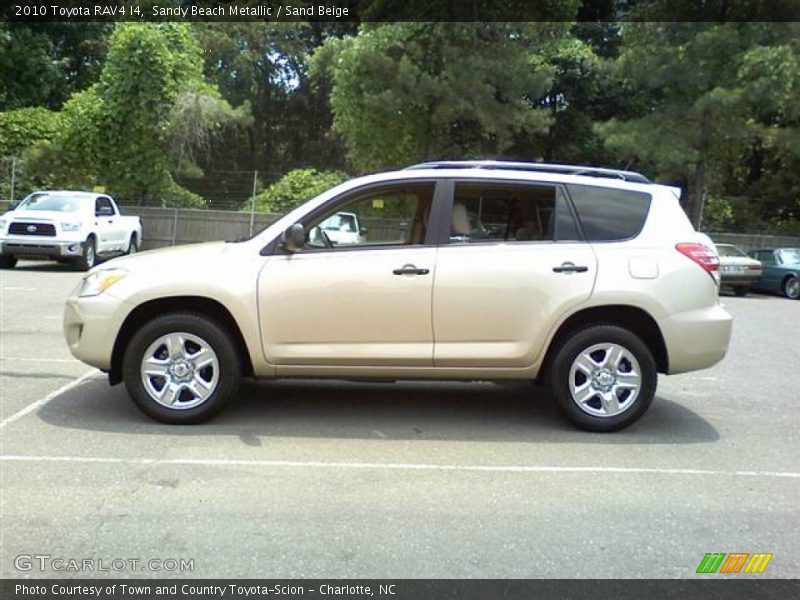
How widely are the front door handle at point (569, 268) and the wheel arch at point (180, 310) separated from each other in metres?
2.33

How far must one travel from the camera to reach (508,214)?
581 centimetres

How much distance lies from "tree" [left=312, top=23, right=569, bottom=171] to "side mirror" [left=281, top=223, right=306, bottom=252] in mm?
16858

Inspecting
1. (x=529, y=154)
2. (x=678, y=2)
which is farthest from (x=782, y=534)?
(x=529, y=154)

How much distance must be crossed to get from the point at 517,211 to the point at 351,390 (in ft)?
7.22

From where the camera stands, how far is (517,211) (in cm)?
581

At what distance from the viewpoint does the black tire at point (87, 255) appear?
16.7m

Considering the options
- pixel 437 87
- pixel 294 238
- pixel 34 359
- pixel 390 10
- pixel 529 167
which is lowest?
pixel 34 359

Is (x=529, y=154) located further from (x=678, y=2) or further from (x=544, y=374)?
(x=544, y=374)

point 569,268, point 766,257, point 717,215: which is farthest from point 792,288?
point 569,268

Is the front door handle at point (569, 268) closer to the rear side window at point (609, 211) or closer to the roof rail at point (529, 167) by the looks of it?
the rear side window at point (609, 211)

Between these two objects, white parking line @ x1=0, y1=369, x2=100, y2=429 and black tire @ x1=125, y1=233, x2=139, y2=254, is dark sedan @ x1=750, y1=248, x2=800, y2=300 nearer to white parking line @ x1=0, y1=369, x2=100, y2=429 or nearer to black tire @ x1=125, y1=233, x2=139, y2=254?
black tire @ x1=125, y1=233, x2=139, y2=254

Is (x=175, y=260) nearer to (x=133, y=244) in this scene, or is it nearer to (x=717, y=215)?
(x=133, y=244)

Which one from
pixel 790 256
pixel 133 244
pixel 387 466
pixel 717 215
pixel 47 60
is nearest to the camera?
pixel 387 466

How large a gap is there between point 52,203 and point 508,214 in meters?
14.3
